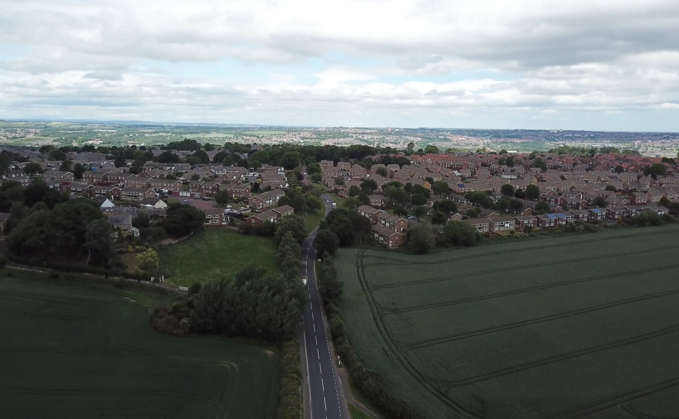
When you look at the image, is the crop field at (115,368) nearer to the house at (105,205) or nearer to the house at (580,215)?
the house at (105,205)

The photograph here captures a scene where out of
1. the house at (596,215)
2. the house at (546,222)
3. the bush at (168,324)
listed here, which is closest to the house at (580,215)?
the house at (596,215)

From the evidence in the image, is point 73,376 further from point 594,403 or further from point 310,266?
point 594,403

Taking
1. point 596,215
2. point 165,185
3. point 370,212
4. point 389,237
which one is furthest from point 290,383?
point 596,215

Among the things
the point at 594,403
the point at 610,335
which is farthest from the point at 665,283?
the point at 594,403

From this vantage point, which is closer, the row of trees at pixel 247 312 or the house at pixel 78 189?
the row of trees at pixel 247 312

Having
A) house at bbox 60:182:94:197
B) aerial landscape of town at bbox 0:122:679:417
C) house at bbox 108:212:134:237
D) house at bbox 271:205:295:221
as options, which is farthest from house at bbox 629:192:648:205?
house at bbox 60:182:94:197

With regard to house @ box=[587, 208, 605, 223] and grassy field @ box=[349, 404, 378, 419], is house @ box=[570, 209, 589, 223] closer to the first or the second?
house @ box=[587, 208, 605, 223]

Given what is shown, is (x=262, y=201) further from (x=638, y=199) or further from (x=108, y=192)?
(x=638, y=199)
